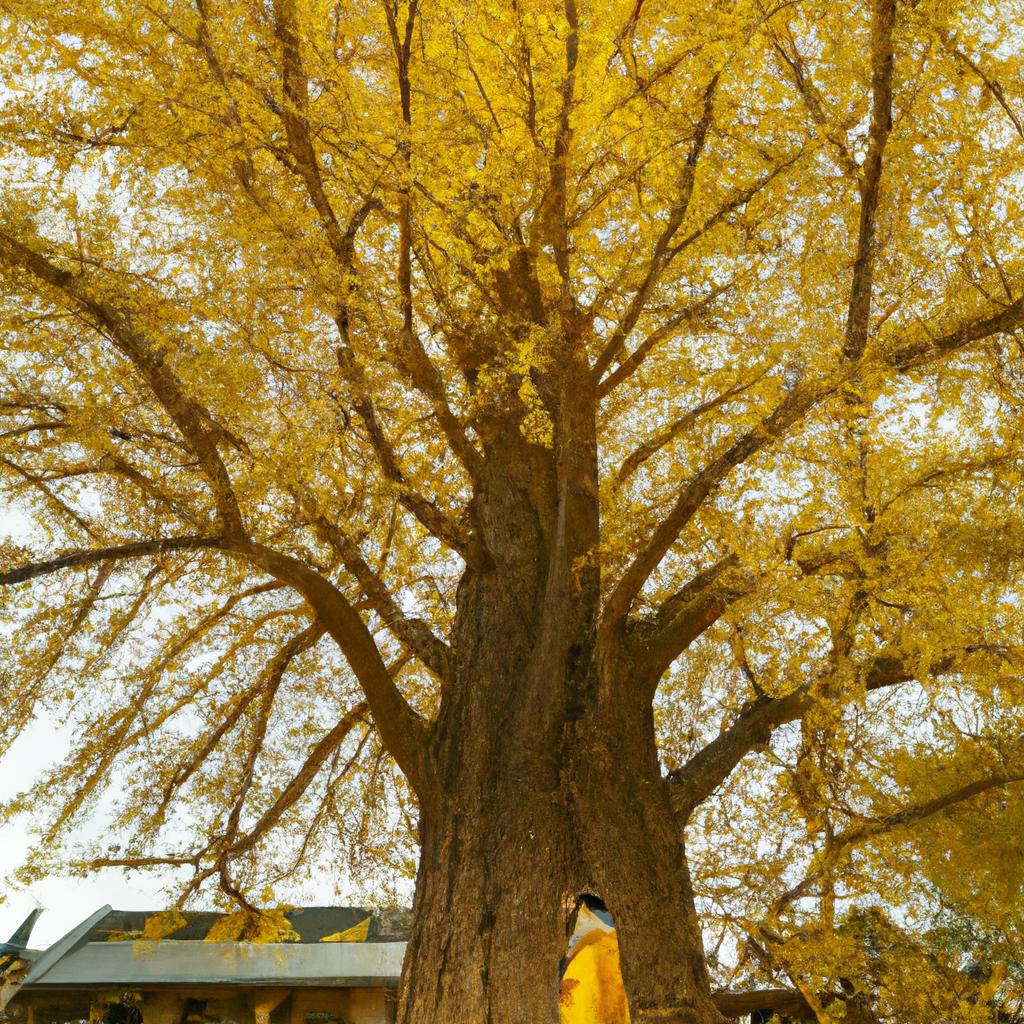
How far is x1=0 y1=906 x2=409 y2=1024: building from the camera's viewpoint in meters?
8.94

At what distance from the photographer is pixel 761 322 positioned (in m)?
6.30

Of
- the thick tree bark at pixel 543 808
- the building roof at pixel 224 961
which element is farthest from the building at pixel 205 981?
the thick tree bark at pixel 543 808

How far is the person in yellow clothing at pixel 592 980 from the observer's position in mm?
6711

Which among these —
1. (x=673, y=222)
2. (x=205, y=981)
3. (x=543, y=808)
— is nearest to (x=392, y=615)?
(x=543, y=808)

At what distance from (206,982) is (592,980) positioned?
4.00 metres

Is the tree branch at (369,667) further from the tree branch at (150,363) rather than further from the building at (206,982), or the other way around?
the building at (206,982)

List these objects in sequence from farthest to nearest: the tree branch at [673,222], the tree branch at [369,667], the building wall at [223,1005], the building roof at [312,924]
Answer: the building roof at [312,924], the building wall at [223,1005], the tree branch at [369,667], the tree branch at [673,222]

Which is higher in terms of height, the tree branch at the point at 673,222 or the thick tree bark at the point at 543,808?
the tree branch at the point at 673,222

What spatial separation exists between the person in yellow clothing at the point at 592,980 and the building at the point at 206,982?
2.71m

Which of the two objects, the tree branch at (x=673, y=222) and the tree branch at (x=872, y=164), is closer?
the tree branch at (x=673, y=222)

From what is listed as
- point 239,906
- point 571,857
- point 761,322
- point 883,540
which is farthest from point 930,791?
point 239,906

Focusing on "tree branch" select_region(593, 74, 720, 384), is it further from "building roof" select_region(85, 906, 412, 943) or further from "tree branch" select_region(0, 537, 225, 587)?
"building roof" select_region(85, 906, 412, 943)

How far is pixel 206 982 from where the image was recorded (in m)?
8.87

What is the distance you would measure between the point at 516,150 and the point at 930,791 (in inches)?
190
